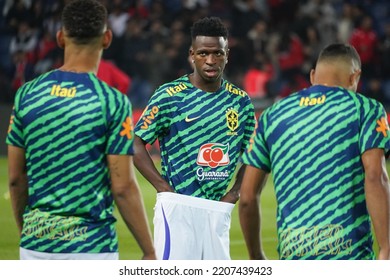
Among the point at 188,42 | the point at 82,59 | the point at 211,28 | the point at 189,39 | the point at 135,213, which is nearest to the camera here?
the point at 135,213

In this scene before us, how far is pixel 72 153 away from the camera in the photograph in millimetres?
4844

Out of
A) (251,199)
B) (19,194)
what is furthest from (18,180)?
(251,199)

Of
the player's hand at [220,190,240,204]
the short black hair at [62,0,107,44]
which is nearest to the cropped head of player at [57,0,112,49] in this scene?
the short black hair at [62,0,107,44]

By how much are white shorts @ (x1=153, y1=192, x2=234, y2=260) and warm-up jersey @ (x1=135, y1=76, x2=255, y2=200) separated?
81 millimetres

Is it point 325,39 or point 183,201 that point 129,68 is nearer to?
point 325,39

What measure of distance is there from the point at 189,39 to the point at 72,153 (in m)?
16.2

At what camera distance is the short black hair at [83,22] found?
492 cm

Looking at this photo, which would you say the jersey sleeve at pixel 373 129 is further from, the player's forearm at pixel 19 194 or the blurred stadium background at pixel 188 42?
the blurred stadium background at pixel 188 42

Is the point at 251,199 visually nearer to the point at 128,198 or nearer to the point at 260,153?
the point at 260,153

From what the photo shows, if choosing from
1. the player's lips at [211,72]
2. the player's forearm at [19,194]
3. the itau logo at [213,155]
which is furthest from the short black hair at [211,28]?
the player's forearm at [19,194]

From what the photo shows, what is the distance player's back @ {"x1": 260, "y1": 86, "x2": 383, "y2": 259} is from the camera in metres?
4.89

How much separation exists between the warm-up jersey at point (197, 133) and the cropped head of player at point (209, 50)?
0.47ft
